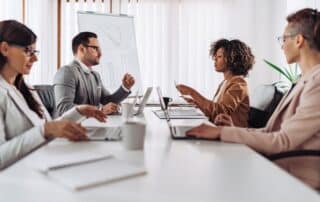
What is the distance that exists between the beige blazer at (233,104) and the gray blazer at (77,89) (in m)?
0.90

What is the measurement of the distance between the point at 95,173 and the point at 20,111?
0.84 m

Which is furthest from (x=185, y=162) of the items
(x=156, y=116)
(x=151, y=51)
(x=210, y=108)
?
(x=151, y=51)

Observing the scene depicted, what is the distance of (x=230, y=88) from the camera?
2.74 metres

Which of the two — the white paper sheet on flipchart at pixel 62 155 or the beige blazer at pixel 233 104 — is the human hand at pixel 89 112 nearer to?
the white paper sheet on flipchart at pixel 62 155

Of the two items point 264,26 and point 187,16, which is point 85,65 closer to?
point 187,16

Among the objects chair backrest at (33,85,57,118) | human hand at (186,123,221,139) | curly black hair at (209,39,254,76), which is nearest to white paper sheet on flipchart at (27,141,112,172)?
human hand at (186,123,221,139)

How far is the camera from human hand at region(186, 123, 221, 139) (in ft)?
5.32

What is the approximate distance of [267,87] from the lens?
2850 millimetres

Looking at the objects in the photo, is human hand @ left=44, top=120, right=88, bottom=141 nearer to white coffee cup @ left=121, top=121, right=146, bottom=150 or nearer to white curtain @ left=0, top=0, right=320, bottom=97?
white coffee cup @ left=121, top=121, right=146, bottom=150

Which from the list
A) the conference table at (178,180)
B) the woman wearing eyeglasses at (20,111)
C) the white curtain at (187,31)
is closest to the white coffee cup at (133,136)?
the conference table at (178,180)

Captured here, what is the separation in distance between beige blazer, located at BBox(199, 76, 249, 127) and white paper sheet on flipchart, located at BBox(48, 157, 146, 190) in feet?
5.02

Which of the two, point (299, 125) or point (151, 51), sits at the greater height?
point (151, 51)

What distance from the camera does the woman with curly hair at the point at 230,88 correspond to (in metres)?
2.65

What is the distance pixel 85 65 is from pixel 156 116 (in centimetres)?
108
